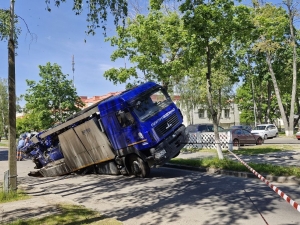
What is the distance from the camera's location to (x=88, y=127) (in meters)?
12.5

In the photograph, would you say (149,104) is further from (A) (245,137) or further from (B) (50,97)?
(B) (50,97)

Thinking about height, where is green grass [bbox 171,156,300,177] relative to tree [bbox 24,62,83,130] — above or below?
below

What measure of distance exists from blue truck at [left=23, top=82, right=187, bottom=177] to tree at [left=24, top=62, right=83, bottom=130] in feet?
89.2

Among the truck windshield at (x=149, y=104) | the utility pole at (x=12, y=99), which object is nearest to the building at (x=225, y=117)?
the truck windshield at (x=149, y=104)

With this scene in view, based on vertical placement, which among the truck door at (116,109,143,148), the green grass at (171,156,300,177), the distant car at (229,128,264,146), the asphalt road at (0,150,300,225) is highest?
the truck door at (116,109,143,148)

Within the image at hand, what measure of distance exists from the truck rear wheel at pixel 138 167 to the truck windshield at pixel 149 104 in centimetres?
164

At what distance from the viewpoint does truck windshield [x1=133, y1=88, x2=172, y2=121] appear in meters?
11.4

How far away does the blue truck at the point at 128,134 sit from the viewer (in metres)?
11.1

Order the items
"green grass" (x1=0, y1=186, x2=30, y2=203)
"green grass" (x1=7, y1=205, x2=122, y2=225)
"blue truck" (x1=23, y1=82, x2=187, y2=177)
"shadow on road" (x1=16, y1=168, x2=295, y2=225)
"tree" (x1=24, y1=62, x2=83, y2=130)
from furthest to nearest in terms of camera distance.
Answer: "tree" (x1=24, y1=62, x2=83, y2=130) < "blue truck" (x1=23, y1=82, x2=187, y2=177) < "green grass" (x1=0, y1=186, x2=30, y2=203) < "shadow on road" (x1=16, y1=168, x2=295, y2=225) < "green grass" (x1=7, y1=205, x2=122, y2=225)

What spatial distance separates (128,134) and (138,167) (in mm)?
1348

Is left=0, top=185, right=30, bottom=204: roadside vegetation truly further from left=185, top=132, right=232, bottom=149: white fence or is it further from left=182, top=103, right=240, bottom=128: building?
left=182, top=103, right=240, bottom=128: building

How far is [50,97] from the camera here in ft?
130

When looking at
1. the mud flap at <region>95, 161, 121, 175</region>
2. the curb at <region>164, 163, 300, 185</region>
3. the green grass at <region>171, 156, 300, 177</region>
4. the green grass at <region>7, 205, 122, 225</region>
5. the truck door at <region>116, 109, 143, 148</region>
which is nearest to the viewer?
the green grass at <region>7, 205, 122, 225</region>

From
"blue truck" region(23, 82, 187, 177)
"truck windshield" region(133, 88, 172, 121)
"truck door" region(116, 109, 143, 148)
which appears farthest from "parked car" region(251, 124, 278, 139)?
"truck door" region(116, 109, 143, 148)
